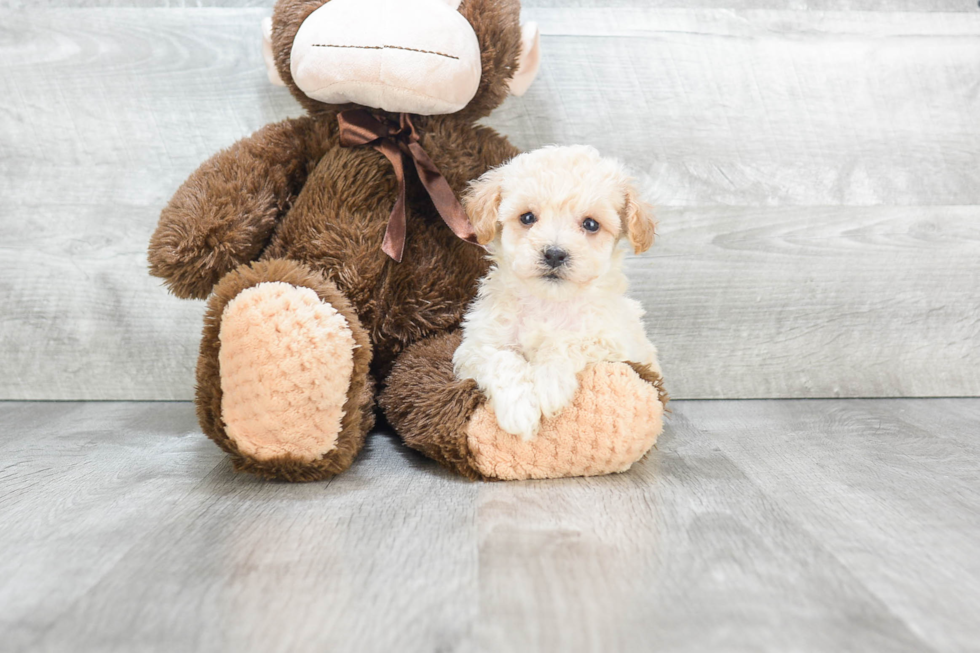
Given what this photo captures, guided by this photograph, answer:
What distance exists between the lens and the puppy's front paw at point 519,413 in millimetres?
936

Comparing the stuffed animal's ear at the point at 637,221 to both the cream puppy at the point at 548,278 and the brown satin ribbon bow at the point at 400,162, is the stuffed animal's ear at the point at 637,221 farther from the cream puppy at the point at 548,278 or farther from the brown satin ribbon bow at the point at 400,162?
the brown satin ribbon bow at the point at 400,162

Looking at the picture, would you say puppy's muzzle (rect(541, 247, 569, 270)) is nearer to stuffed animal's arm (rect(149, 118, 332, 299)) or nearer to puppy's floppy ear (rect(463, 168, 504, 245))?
puppy's floppy ear (rect(463, 168, 504, 245))

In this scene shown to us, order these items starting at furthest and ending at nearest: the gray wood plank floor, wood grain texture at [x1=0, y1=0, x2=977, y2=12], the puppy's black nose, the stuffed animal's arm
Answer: wood grain texture at [x1=0, y1=0, x2=977, y2=12] < the stuffed animal's arm < the puppy's black nose < the gray wood plank floor

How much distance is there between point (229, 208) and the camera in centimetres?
108

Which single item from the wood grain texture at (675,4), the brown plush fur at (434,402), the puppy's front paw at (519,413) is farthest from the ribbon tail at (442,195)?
the wood grain texture at (675,4)

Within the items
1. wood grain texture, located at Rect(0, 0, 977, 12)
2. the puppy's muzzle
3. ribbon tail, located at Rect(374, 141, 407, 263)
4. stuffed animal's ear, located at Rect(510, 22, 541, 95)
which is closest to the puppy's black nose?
the puppy's muzzle

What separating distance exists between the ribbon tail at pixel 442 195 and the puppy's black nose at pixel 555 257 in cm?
18

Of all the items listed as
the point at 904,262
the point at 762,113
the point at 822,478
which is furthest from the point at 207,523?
the point at 904,262

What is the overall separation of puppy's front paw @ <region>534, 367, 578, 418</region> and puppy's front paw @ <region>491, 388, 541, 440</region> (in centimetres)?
1

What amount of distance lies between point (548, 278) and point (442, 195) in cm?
25

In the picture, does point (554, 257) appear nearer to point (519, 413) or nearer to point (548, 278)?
point (548, 278)

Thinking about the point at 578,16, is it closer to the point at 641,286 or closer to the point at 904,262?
the point at 641,286

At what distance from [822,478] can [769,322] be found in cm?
52

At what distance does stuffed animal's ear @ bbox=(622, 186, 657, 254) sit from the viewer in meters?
0.97
